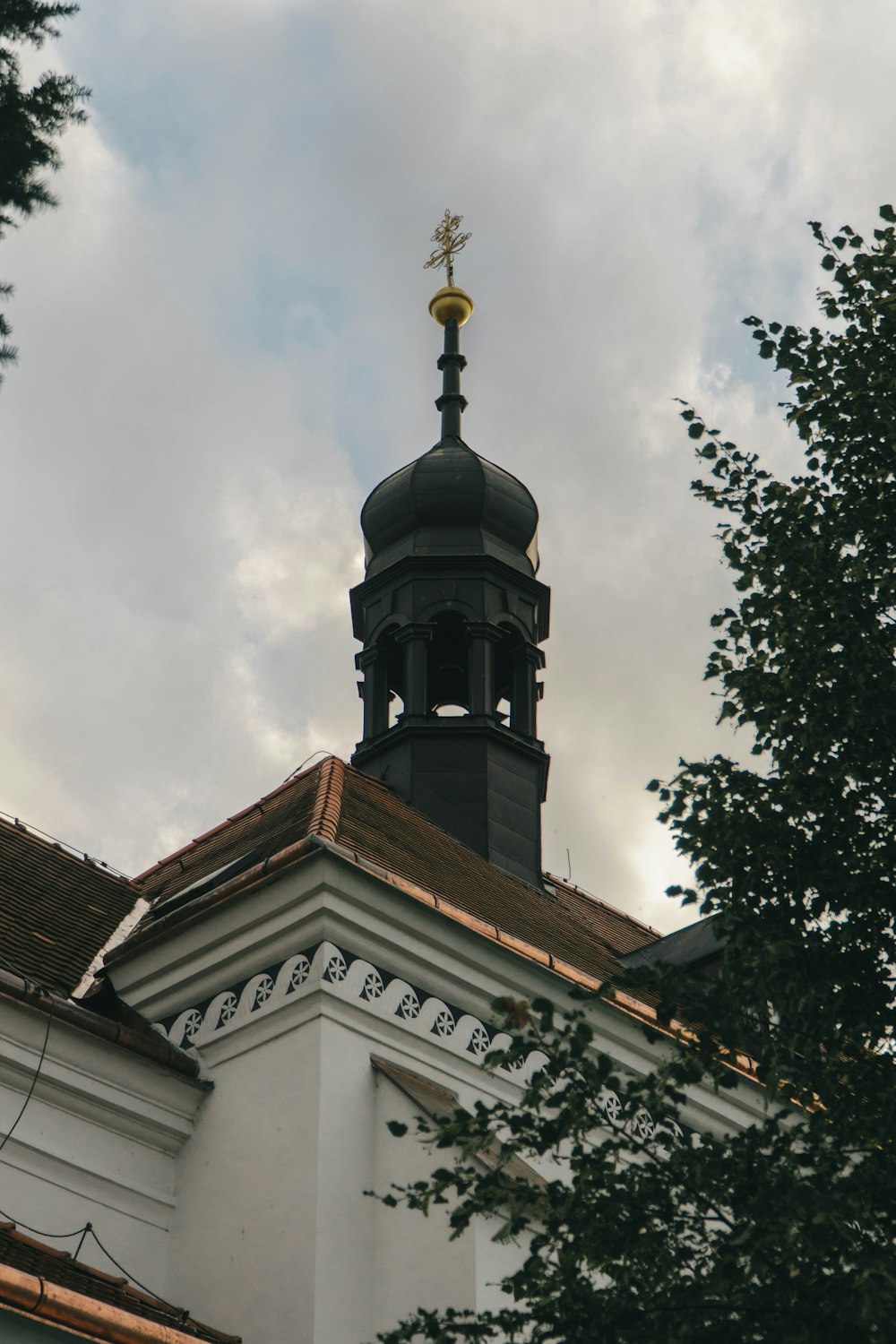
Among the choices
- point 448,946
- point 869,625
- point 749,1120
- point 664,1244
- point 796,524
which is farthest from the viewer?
point 749,1120

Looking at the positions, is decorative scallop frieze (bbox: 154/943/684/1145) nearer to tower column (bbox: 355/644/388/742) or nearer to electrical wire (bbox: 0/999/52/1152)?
electrical wire (bbox: 0/999/52/1152)

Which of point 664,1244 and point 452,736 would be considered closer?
point 664,1244

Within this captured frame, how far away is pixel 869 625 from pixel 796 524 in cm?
69

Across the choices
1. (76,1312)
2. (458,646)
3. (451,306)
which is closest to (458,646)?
(458,646)

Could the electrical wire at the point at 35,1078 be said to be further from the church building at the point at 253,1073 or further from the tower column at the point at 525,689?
the tower column at the point at 525,689

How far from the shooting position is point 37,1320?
7.88 meters

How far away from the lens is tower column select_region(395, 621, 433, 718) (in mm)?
16688

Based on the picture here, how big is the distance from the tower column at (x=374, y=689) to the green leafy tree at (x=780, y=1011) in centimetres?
906

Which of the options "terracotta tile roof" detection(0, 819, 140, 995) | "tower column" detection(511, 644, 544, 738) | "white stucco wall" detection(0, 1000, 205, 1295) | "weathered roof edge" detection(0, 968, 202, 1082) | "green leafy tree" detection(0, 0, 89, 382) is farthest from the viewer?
"tower column" detection(511, 644, 544, 738)

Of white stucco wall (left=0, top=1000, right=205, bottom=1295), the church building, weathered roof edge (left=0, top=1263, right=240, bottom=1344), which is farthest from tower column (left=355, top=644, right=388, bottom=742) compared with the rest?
weathered roof edge (left=0, top=1263, right=240, bottom=1344)

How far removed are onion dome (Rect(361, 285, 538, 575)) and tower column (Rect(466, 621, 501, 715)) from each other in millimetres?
876

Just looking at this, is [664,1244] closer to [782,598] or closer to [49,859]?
[782,598]

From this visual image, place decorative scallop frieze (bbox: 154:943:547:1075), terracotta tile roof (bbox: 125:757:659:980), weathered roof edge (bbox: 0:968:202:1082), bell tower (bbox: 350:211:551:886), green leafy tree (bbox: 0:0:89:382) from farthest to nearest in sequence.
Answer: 1. bell tower (bbox: 350:211:551:886)
2. terracotta tile roof (bbox: 125:757:659:980)
3. decorative scallop frieze (bbox: 154:943:547:1075)
4. weathered roof edge (bbox: 0:968:202:1082)
5. green leafy tree (bbox: 0:0:89:382)

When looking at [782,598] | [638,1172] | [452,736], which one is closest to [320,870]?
[782,598]
